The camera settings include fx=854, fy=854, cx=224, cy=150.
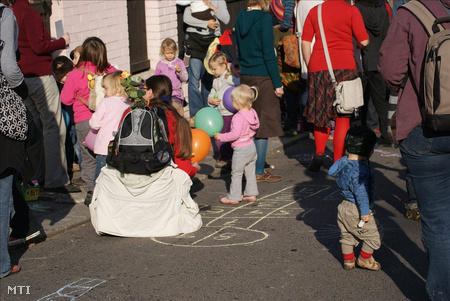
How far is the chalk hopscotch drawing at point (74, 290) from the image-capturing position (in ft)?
20.4

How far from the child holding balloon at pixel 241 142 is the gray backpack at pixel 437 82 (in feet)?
12.8

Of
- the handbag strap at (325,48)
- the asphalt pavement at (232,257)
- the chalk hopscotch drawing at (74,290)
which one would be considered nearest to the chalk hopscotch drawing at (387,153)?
the handbag strap at (325,48)

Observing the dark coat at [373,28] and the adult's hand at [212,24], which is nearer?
the dark coat at [373,28]

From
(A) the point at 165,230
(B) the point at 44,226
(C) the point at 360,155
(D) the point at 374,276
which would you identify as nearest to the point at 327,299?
(D) the point at 374,276

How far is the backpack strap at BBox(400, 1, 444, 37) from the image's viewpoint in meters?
5.16

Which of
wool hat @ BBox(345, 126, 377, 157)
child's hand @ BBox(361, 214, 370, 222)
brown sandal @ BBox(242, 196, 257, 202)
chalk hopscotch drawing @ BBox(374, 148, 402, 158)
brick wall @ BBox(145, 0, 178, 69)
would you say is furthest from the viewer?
brick wall @ BBox(145, 0, 178, 69)

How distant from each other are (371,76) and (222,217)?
454 cm

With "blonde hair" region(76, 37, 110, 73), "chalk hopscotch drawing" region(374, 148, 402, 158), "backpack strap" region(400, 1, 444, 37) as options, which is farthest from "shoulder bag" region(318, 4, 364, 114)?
"backpack strap" region(400, 1, 444, 37)

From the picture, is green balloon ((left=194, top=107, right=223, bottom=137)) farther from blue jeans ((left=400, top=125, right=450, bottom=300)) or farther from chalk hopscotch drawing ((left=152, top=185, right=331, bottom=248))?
blue jeans ((left=400, top=125, right=450, bottom=300))

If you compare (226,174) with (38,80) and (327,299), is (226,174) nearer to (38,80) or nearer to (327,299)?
(38,80)

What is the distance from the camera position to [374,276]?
645 cm

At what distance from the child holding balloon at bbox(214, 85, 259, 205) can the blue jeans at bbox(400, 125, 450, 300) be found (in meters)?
3.63

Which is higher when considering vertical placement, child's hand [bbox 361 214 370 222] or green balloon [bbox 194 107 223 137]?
green balloon [bbox 194 107 223 137]

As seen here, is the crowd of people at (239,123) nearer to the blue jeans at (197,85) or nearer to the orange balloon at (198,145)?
the orange balloon at (198,145)
